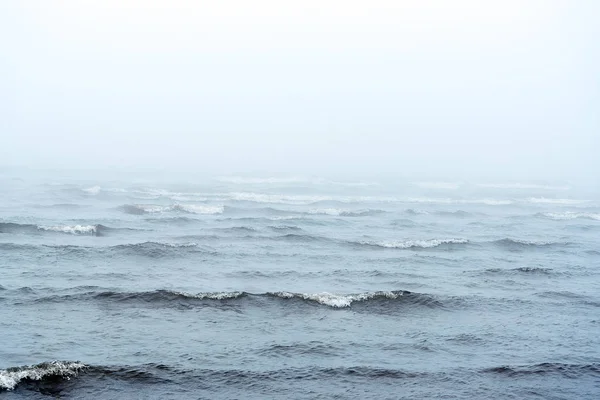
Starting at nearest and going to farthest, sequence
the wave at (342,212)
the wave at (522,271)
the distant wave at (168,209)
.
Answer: the wave at (522,271)
the distant wave at (168,209)
the wave at (342,212)

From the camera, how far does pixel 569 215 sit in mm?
53875

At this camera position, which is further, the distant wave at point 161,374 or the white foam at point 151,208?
the white foam at point 151,208

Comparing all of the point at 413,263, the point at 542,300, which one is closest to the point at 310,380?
the point at 542,300

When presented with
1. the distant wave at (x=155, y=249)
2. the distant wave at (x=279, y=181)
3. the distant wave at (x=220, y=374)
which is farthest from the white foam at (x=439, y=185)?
the distant wave at (x=220, y=374)

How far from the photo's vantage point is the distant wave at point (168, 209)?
150ft

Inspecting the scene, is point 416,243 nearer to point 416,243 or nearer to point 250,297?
point 416,243

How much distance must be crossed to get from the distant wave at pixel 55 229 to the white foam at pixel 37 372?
21437mm

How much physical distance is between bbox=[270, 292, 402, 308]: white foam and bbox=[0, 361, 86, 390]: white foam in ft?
30.4

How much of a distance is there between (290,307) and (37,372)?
9.58m

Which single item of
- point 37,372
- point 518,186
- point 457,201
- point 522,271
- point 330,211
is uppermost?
point 518,186

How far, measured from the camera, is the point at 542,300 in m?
23.7

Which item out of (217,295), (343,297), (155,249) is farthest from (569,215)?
(217,295)

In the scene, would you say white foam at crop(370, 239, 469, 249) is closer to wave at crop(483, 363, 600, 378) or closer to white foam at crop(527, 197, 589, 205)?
wave at crop(483, 363, 600, 378)

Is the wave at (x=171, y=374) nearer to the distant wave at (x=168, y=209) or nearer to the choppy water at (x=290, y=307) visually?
the choppy water at (x=290, y=307)
